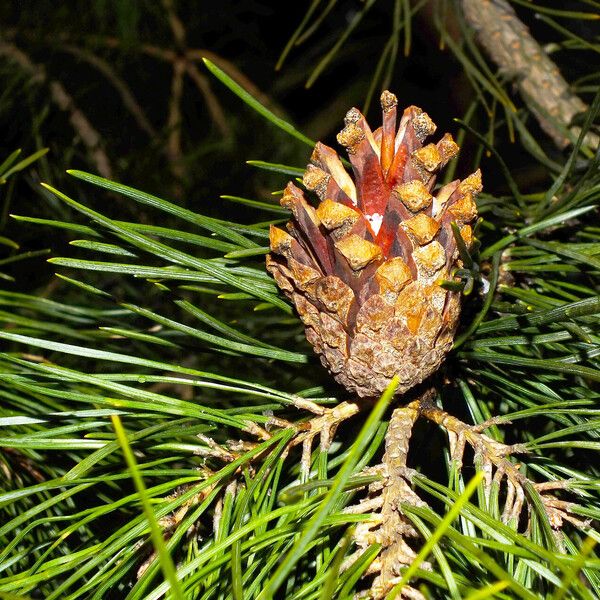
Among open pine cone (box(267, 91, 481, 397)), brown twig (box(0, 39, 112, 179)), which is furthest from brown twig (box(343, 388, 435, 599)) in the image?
brown twig (box(0, 39, 112, 179))

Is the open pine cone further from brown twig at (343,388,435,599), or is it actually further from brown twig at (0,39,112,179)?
brown twig at (0,39,112,179)

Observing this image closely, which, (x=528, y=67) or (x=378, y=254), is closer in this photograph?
(x=378, y=254)

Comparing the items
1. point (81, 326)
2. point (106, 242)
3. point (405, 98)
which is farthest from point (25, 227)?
point (405, 98)

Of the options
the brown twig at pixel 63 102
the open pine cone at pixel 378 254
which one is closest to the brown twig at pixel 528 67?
the open pine cone at pixel 378 254

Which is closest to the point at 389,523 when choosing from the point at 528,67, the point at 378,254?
the point at 378,254

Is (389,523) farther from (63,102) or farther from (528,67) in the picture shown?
(63,102)

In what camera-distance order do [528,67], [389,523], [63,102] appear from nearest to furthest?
[389,523]
[528,67]
[63,102]

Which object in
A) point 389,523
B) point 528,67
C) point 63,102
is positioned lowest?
point 389,523

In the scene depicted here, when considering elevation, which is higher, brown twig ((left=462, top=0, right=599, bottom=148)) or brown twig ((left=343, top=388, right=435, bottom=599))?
brown twig ((left=462, top=0, right=599, bottom=148))
